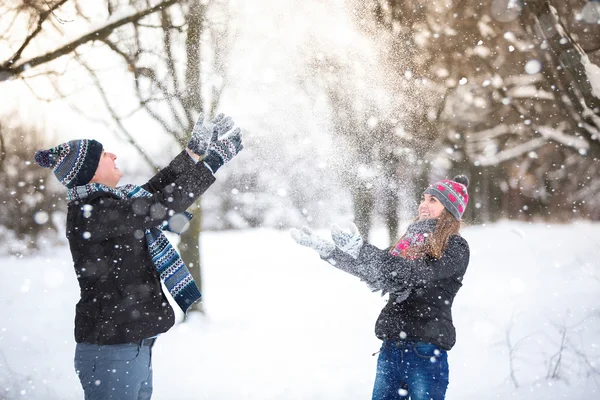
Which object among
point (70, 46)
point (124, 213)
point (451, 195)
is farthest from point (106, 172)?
point (70, 46)

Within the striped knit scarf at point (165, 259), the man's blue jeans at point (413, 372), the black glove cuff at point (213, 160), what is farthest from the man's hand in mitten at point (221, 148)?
the man's blue jeans at point (413, 372)

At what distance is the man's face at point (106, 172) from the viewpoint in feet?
5.13

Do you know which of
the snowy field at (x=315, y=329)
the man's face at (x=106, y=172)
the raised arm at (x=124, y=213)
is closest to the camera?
the raised arm at (x=124, y=213)

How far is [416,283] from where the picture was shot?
169 cm

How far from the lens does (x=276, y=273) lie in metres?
5.71

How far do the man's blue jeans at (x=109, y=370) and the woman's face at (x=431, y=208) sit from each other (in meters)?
1.22

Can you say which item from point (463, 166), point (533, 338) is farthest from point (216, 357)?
point (463, 166)

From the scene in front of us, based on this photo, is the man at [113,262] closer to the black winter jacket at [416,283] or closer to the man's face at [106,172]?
the man's face at [106,172]

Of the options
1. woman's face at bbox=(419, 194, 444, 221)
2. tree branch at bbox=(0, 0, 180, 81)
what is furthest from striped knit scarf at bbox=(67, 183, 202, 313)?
tree branch at bbox=(0, 0, 180, 81)

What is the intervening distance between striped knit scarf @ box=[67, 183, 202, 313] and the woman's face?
3.18 feet

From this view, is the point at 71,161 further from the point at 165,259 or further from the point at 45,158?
the point at 165,259

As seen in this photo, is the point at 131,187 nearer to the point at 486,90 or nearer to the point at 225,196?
the point at 486,90

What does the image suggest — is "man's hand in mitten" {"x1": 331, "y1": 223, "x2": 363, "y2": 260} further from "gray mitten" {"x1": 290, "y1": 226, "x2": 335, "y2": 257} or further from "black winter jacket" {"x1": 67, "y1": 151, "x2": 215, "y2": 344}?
"black winter jacket" {"x1": 67, "y1": 151, "x2": 215, "y2": 344}

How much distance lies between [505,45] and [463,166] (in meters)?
1.48
